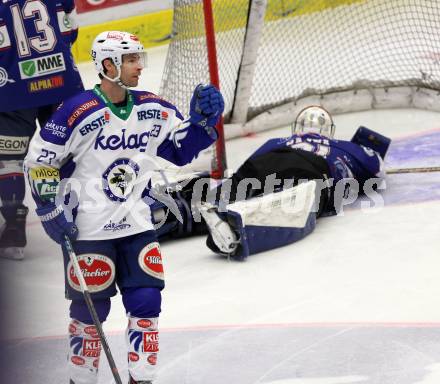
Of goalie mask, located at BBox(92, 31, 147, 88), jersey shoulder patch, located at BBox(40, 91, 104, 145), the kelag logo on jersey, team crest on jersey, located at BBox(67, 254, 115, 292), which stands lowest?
team crest on jersey, located at BBox(67, 254, 115, 292)

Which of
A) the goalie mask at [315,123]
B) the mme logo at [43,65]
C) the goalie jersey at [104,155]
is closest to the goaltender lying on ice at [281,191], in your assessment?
the goalie mask at [315,123]

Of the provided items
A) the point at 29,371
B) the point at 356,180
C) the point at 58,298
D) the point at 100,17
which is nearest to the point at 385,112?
the point at 356,180

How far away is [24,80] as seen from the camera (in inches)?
192

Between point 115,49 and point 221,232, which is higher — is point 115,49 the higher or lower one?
the higher one

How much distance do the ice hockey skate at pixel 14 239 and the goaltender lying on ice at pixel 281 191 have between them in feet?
2.19

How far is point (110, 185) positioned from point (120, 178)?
0.12 ft

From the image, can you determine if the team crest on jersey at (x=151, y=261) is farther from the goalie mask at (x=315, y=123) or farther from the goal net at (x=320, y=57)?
the goal net at (x=320, y=57)

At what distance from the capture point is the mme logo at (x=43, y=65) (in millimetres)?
4832

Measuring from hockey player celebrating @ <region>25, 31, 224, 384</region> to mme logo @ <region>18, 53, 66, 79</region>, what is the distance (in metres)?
1.63

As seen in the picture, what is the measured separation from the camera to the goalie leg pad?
4.60 m

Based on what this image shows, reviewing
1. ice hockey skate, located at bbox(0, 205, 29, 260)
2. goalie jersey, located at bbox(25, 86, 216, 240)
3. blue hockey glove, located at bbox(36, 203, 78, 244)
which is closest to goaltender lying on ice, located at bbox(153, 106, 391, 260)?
ice hockey skate, located at bbox(0, 205, 29, 260)

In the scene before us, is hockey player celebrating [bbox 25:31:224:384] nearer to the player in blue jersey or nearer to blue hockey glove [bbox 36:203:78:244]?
blue hockey glove [bbox 36:203:78:244]

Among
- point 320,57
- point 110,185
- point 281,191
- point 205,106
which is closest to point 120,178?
point 110,185

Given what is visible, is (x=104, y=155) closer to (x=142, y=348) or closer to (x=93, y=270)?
(x=93, y=270)
